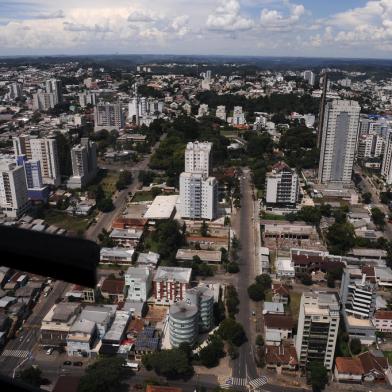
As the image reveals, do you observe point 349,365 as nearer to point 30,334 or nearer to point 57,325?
point 57,325

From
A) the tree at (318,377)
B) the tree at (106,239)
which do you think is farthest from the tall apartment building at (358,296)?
the tree at (106,239)

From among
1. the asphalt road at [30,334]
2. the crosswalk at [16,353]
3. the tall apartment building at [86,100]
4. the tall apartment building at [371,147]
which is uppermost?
the tall apartment building at [86,100]

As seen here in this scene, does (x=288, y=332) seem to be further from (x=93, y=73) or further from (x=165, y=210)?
(x=93, y=73)

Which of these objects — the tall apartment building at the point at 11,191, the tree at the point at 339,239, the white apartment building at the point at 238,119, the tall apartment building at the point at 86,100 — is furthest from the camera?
the tall apartment building at the point at 86,100

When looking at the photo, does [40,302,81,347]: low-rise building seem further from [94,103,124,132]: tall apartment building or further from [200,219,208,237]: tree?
[94,103,124,132]: tall apartment building

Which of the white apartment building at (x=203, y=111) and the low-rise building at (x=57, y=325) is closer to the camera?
the low-rise building at (x=57, y=325)

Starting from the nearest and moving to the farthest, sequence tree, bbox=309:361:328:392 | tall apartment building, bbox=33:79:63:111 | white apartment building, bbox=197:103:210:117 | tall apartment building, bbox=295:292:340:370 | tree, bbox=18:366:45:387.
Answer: tree, bbox=18:366:45:387
tree, bbox=309:361:328:392
tall apartment building, bbox=295:292:340:370
white apartment building, bbox=197:103:210:117
tall apartment building, bbox=33:79:63:111

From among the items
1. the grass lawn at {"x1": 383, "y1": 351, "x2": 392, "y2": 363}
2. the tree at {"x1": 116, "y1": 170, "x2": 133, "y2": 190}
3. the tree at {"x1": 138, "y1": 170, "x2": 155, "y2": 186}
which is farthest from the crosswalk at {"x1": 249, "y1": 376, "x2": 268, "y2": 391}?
the tree at {"x1": 138, "y1": 170, "x2": 155, "y2": 186}

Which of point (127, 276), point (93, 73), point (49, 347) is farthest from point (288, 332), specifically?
point (93, 73)

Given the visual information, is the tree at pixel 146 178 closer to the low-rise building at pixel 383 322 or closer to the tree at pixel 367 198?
the tree at pixel 367 198
